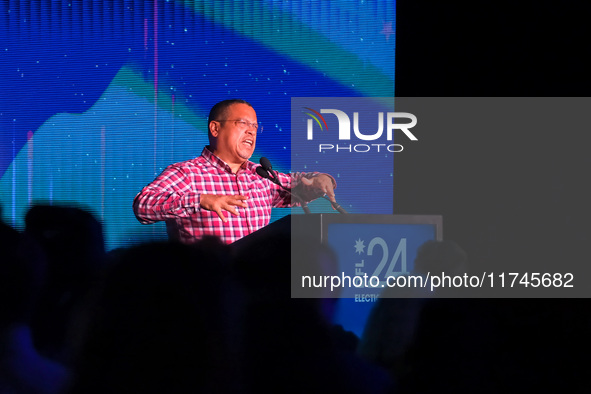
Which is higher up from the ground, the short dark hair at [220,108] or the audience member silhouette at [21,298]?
the short dark hair at [220,108]

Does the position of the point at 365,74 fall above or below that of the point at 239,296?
above

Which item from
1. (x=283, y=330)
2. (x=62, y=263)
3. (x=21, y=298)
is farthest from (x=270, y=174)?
(x=21, y=298)

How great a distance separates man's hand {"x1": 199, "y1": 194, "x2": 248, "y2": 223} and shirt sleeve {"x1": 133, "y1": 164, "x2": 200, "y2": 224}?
39 mm

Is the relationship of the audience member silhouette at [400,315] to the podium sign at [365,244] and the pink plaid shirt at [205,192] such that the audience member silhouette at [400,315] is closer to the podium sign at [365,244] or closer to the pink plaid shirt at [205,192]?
the podium sign at [365,244]

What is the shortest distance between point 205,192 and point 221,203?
0.30ft

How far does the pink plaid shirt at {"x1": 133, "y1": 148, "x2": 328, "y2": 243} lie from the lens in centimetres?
248

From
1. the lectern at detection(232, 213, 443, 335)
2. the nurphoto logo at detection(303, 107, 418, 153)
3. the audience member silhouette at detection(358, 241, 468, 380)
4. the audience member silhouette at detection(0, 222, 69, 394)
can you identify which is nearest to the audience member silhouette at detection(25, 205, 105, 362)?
the audience member silhouette at detection(0, 222, 69, 394)

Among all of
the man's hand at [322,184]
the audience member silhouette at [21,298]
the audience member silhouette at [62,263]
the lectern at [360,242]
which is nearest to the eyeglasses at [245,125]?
the man's hand at [322,184]

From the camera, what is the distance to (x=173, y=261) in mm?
2514

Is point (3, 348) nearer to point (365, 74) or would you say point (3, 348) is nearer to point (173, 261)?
point (173, 261)

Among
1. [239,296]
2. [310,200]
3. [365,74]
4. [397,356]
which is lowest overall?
[397,356]

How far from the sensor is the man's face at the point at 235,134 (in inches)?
99.0

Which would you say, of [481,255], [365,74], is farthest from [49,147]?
[481,255]

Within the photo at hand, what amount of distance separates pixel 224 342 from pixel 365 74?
1.43 metres
